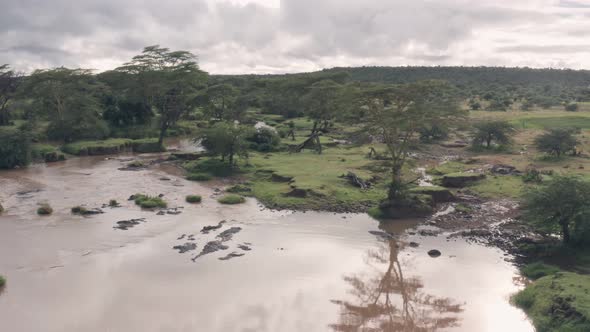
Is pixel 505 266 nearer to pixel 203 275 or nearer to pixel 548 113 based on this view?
pixel 203 275

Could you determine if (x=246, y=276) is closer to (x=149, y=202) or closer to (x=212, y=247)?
(x=212, y=247)

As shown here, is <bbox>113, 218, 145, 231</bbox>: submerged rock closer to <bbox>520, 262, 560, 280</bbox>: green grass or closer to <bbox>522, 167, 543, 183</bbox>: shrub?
<bbox>520, 262, 560, 280</bbox>: green grass

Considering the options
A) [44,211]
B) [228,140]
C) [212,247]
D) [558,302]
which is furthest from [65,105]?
[558,302]

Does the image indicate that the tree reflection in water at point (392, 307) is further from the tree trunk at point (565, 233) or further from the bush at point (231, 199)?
the bush at point (231, 199)

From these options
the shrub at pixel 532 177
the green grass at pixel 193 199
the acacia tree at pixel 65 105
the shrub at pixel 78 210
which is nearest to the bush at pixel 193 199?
the green grass at pixel 193 199

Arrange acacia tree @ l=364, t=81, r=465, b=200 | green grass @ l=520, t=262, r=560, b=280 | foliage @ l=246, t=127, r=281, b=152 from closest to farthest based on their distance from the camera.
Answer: green grass @ l=520, t=262, r=560, b=280
acacia tree @ l=364, t=81, r=465, b=200
foliage @ l=246, t=127, r=281, b=152

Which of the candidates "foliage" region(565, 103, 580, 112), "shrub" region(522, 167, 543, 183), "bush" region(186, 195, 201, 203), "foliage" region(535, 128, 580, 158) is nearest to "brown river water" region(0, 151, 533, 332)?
"bush" region(186, 195, 201, 203)
